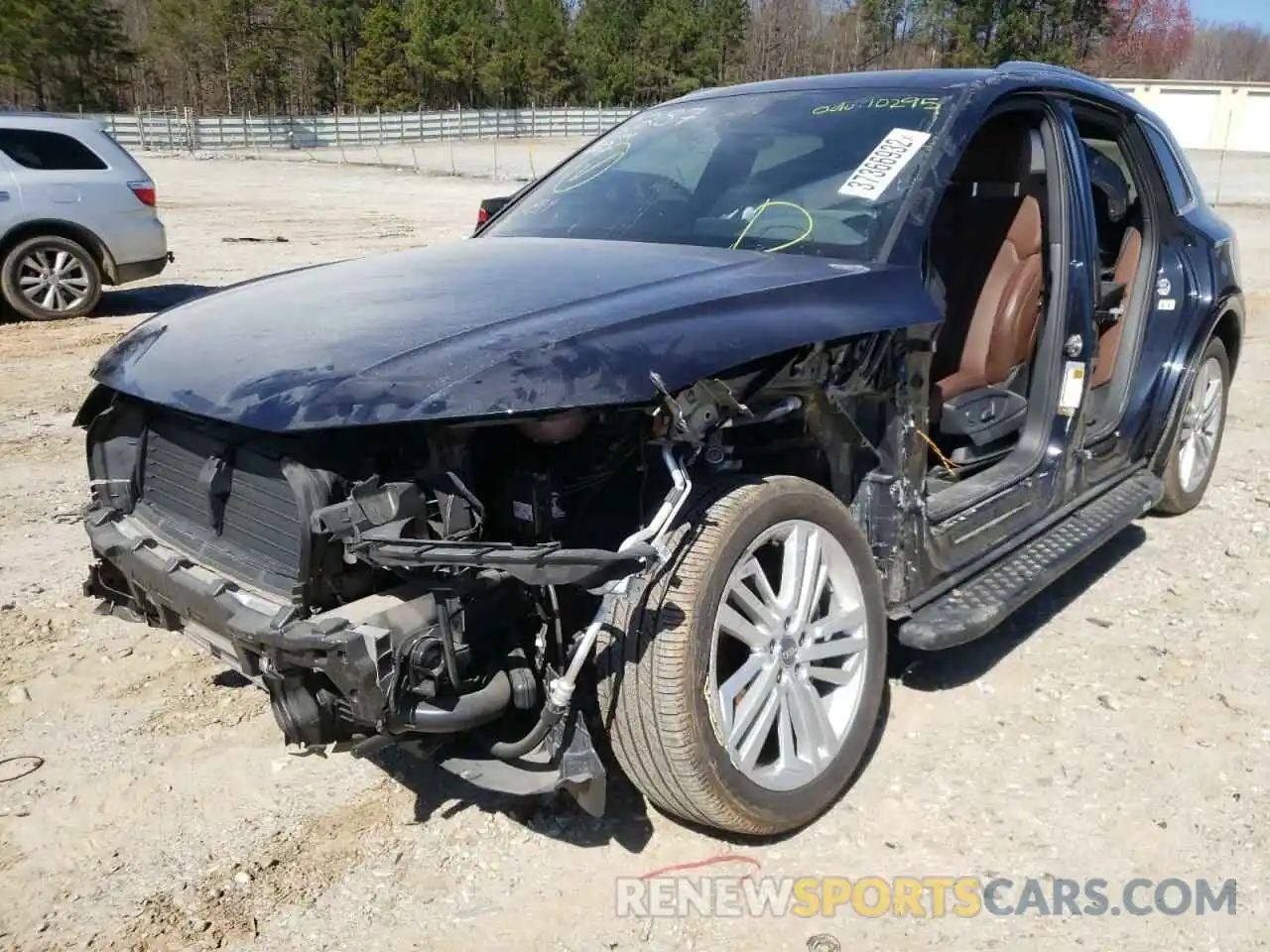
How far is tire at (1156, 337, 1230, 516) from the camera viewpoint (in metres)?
4.91

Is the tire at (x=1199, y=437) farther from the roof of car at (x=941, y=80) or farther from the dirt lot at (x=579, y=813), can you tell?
→ the roof of car at (x=941, y=80)

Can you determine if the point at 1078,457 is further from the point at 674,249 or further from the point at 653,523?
the point at 653,523

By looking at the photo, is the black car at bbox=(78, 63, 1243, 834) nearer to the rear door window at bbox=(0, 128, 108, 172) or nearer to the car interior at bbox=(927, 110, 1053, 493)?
the car interior at bbox=(927, 110, 1053, 493)

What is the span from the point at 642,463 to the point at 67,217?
30.6ft

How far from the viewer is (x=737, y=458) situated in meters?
Answer: 2.80

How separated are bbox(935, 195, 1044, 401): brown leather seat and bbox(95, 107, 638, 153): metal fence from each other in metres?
43.6

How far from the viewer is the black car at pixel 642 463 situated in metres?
2.25

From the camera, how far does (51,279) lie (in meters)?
9.98

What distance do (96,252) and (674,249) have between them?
347 inches

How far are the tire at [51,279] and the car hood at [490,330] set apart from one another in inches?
313

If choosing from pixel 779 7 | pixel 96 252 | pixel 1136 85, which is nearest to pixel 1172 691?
pixel 96 252

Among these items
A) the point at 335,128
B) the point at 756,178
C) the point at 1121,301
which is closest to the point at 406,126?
the point at 335,128

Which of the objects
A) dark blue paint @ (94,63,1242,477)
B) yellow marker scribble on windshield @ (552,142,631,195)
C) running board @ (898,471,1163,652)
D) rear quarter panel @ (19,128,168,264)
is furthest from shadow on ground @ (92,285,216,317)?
running board @ (898,471,1163,652)

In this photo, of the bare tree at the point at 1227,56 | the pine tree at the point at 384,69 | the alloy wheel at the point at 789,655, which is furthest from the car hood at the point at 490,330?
the bare tree at the point at 1227,56
